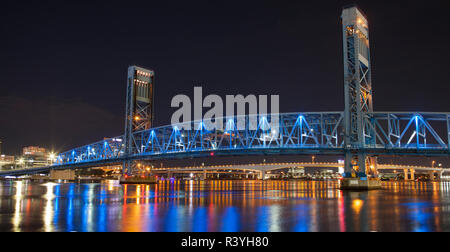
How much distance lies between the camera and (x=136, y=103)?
110438 millimetres

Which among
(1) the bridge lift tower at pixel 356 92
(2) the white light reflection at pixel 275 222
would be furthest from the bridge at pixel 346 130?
(2) the white light reflection at pixel 275 222

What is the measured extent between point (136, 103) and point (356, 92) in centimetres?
6856

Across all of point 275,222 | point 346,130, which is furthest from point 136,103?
point 275,222

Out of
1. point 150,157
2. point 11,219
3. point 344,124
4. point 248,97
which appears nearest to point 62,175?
point 150,157

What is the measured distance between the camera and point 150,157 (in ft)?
317

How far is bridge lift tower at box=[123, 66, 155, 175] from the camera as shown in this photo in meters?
108

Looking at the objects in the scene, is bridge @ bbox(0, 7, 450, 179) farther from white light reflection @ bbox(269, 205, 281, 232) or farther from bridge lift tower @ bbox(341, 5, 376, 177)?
white light reflection @ bbox(269, 205, 281, 232)

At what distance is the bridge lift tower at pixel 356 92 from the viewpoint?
196 ft

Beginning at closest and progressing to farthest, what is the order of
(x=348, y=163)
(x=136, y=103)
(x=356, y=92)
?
1. (x=348, y=163)
2. (x=356, y=92)
3. (x=136, y=103)

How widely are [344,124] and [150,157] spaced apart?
2067 inches

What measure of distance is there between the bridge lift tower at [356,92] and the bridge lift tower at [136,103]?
64.2 metres

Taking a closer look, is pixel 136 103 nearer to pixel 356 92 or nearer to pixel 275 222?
pixel 356 92

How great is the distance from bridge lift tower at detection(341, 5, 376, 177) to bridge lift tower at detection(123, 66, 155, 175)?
64.2m
